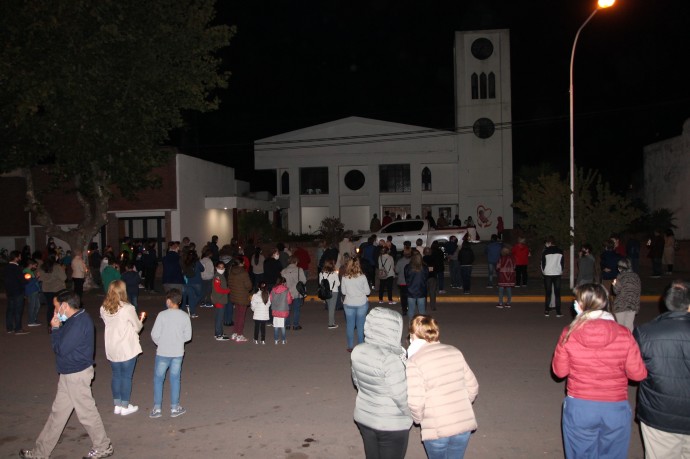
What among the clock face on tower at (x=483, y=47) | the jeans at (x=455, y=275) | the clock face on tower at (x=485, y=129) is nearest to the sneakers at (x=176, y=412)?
the jeans at (x=455, y=275)

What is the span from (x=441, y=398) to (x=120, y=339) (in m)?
4.40

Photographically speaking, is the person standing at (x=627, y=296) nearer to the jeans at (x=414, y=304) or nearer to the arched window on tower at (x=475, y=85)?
the jeans at (x=414, y=304)

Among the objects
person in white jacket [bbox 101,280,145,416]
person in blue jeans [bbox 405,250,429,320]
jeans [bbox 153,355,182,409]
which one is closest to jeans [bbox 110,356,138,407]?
person in white jacket [bbox 101,280,145,416]

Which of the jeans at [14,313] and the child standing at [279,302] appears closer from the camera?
the child standing at [279,302]

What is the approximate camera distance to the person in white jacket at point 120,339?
698 cm

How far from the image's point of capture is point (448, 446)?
4.31 m

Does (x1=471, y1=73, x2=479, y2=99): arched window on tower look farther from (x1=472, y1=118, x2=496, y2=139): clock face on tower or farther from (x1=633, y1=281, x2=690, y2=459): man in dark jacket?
(x1=633, y1=281, x2=690, y2=459): man in dark jacket

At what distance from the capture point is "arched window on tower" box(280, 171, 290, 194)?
135 ft

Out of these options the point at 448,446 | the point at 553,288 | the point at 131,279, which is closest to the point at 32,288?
the point at 131,279

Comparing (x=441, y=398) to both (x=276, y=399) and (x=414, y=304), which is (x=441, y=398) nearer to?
(x=276, y=399)

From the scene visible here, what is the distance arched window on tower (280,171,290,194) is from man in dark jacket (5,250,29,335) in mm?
28689

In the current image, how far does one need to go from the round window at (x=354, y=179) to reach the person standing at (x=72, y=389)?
114 ft

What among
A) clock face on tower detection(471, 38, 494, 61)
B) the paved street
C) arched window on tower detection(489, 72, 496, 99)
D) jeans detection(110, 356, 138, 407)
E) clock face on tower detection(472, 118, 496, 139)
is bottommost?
the paved street

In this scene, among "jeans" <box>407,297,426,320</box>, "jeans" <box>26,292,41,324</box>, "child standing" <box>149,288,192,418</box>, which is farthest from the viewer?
"jeans" <box>26,292,41,324</box>
